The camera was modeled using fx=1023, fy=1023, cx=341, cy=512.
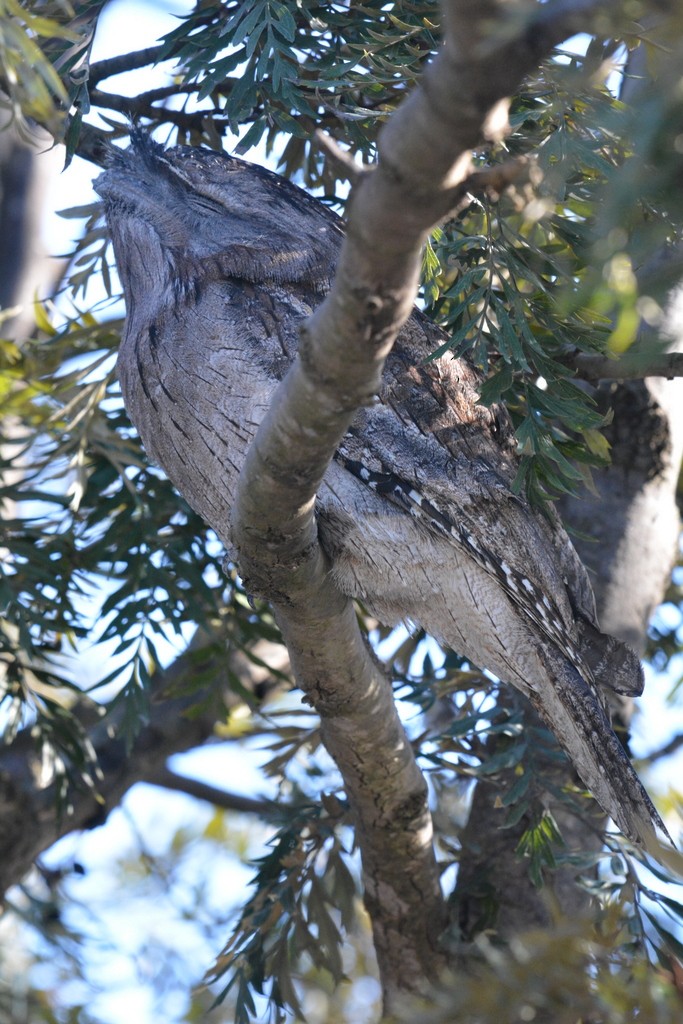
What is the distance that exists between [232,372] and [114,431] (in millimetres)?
1266

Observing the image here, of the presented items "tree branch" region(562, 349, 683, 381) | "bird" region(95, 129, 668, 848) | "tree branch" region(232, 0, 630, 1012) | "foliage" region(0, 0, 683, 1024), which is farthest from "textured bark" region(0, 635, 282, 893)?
"tree branch" region(562, 349, 683, 381)

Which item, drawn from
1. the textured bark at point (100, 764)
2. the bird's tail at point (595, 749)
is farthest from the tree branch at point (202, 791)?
the bird's tail at point (595, 749)

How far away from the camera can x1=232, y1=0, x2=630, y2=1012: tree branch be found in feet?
3.93

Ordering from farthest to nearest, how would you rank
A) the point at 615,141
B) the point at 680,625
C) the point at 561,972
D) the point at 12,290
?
the point at 12,290 < the point at 680,625 < the point at 615,141 < the point at 561,972

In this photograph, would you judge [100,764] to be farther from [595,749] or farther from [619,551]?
[595,749]

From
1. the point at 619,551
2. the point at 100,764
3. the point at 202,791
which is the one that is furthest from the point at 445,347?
the point at 202,791

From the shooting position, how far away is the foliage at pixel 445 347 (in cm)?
141

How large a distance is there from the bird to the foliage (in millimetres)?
174

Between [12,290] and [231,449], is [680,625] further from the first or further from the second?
[12,290]

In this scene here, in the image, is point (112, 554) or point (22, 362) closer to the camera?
point (112, 554)

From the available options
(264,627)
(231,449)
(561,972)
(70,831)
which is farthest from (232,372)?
(70,831)

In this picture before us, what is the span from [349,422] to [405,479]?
2.71 feet

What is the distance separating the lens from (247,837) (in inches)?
229

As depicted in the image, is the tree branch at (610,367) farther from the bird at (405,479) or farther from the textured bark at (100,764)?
the textured bark at (100,764)
